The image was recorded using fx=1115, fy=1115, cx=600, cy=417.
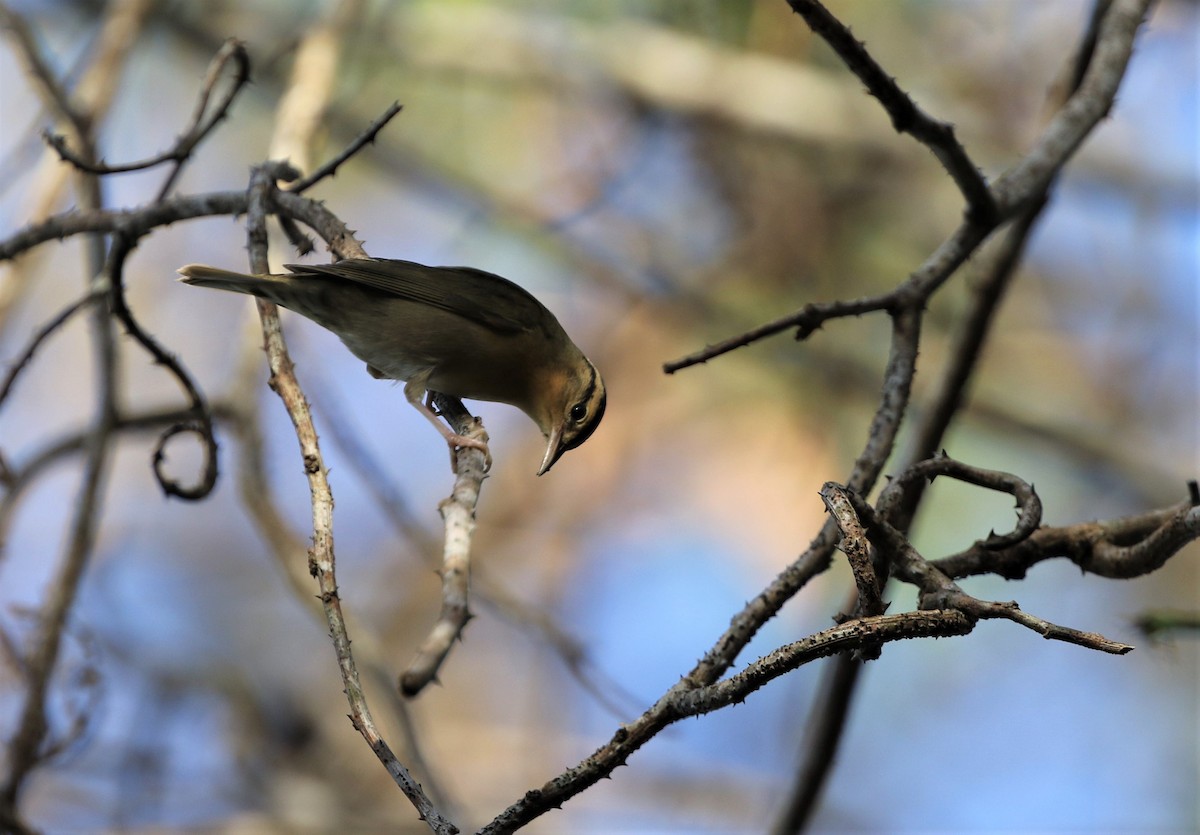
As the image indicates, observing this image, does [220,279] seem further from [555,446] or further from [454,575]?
[454,575]

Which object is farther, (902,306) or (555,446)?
(555,446)

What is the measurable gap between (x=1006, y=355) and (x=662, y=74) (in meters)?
4.73

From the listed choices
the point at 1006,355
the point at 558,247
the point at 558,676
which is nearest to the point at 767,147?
the point at 558,247

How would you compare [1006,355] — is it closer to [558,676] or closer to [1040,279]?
[1040,279]

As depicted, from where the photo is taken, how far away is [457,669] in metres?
10.5

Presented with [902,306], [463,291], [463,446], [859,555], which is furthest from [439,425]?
[859,555]

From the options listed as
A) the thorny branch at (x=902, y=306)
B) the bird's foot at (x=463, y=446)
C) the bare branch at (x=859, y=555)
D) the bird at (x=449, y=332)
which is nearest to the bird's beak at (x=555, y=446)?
the bird at (x=449, y=332)

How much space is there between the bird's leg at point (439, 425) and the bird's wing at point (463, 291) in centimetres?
36

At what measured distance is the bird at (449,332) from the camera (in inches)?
166

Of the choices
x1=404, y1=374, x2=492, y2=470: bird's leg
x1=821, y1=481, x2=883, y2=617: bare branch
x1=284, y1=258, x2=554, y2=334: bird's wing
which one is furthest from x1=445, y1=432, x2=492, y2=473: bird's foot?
x1=284, y1=258, x2=554, y2=334: bird's wing

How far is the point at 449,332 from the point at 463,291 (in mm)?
292

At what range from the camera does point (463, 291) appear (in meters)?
4.62

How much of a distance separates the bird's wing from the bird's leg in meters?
0.36

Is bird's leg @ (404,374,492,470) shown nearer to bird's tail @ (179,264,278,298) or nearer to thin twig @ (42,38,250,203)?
bird's tail @ (179,264,278,298)
